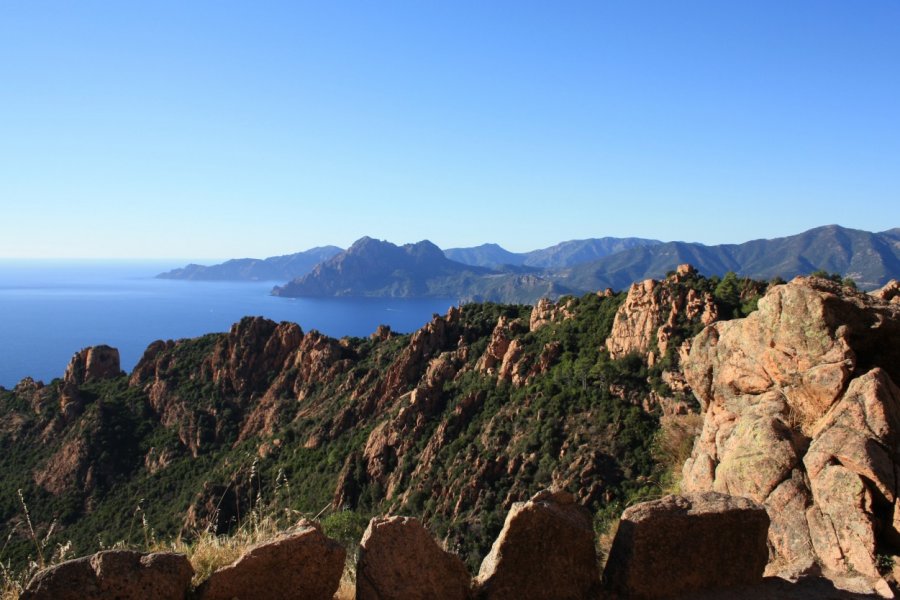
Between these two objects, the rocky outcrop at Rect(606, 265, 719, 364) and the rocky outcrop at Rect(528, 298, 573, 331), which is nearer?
the rocky outcrop at Rect(606, 265, 719, 364)

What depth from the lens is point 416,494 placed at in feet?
119

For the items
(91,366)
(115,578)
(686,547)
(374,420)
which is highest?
(115,578)

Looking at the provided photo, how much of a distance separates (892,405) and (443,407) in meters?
36.8

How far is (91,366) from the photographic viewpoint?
64500mm

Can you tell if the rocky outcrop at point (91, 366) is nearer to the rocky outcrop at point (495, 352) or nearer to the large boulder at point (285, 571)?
the rocky outcrop at point (495, 352)

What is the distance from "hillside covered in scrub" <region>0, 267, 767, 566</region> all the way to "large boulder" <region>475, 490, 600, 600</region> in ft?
28.2

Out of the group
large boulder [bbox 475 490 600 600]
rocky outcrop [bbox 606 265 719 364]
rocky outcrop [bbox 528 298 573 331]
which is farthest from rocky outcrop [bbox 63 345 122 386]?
large boulder [bbox 475 490 600 600]

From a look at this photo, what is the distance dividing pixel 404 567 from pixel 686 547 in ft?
9.83

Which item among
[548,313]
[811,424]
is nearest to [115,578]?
[811,424]

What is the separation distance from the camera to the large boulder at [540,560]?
5.80 metres

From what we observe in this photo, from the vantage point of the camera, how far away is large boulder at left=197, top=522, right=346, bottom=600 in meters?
5.16

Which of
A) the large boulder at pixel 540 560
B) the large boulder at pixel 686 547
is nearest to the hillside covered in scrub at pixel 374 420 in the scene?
the large boulder at pixel 686 547

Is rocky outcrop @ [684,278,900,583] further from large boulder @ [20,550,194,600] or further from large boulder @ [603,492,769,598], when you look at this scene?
large boulder @ [20,550,194,600]

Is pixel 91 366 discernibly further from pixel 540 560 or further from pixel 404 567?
pixel 540 560
